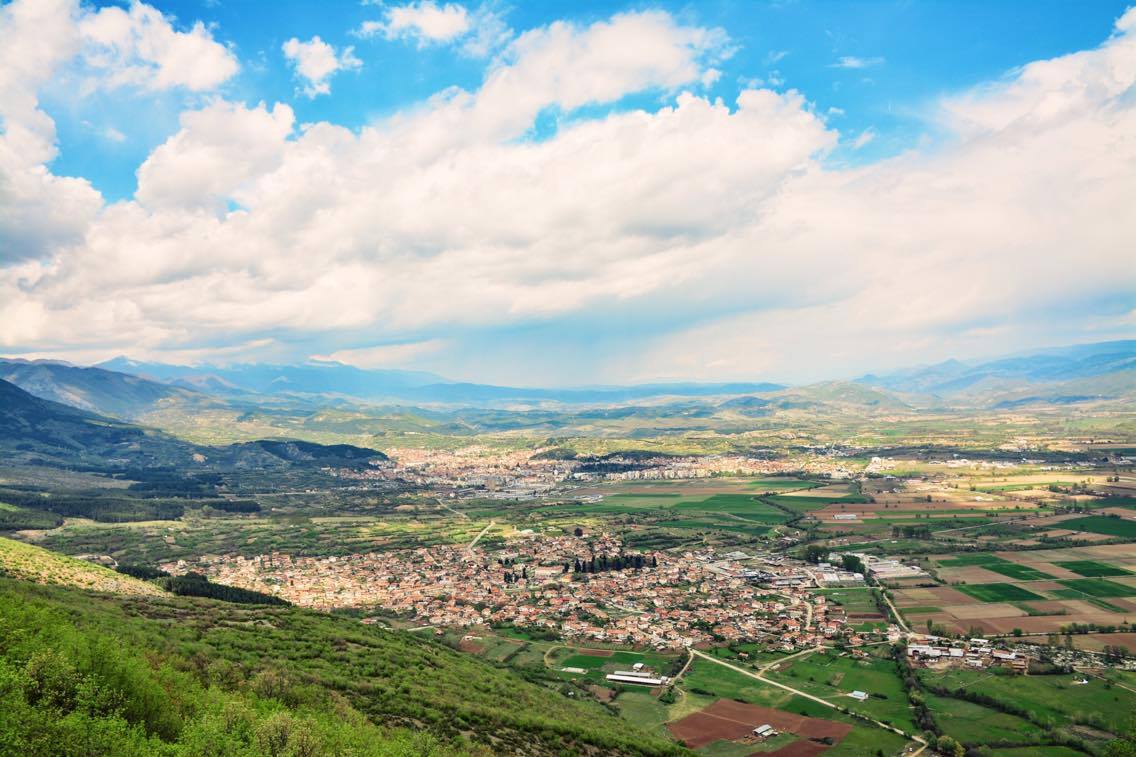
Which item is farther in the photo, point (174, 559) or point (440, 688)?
point (174, 559)

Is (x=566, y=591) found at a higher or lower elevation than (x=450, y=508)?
higher

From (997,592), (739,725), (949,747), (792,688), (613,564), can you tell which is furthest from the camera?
(613,564)

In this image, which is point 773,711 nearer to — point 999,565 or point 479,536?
point 999,565

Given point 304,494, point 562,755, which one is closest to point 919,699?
point 562,755

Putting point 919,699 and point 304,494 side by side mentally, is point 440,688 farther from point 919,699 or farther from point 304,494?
point 304,494

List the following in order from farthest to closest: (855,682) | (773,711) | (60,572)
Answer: (60,572)
(855,682)
(773,711)

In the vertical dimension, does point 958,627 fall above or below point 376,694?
below

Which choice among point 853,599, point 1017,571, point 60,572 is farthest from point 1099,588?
point 60,572
